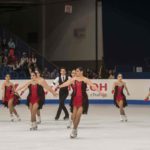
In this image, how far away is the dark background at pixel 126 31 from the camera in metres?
32.7

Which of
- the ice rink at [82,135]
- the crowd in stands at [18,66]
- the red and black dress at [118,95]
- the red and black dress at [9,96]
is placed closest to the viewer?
the ice rink at [82,135]

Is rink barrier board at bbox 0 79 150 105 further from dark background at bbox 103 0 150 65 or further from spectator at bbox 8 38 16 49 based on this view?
dark background at bbox 103 0 150 65

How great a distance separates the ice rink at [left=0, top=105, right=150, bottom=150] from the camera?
10.7m

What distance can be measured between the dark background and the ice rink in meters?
16.2

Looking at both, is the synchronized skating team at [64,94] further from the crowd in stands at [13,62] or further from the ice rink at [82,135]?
the crowd in stands at [13,62]

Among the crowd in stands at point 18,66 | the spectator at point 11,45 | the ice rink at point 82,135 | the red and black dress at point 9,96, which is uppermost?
the spectator at point 11,45

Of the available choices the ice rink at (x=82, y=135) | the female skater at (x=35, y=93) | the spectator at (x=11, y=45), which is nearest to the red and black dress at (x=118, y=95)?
the ice rink at (x=82, y=135)

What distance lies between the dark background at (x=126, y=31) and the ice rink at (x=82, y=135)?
16201mm

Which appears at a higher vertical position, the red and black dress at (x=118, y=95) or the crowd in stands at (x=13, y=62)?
the crowd in stands at (x=13, y=62)

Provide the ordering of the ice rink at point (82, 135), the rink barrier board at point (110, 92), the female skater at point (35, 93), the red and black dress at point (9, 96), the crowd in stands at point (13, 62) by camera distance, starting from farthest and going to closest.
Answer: the crowd in stands at point (13, 62) < the rink barrier board at point (110, 92) < the red and black dress at point (9, 96) < the female skater at point (35, 93) < the ice rink at point (82, 135)

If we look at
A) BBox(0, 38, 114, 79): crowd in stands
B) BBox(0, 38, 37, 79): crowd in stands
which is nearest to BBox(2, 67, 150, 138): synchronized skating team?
BBox(0, 38, 114, 79): crowd in stands

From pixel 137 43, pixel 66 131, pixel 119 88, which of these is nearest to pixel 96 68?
pixel 137 43

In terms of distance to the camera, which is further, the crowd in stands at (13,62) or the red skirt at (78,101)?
the crowd in stands at (13,62)

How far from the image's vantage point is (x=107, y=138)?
476 inches
